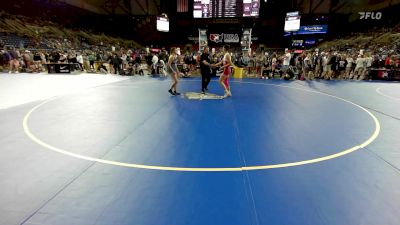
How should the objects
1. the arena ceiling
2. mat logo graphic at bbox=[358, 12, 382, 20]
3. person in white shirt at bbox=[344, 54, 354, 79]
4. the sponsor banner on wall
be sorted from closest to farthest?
person in white shirt at bbox=[344, 54, 354, 79]
mat logo graphic at bbox=[358, 12, 382, 20]
the sponsor banner on wall
the arena ceiling

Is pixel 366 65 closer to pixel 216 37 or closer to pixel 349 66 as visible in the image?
pixel 349 66

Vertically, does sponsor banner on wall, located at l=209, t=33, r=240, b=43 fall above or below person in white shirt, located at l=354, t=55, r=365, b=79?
above

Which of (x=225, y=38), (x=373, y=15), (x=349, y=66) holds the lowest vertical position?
(x=349, y=66)

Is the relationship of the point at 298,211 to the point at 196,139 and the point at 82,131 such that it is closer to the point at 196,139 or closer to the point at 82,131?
the point at 196,139

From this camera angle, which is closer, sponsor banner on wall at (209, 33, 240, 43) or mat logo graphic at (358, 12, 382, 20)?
mat logo graphic at (358, 12, 382, 20)

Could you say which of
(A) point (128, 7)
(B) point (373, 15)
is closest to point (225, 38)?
(A) point (128, 7)

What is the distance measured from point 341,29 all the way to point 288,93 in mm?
31118

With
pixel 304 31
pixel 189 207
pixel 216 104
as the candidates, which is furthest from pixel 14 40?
pixel 304 31

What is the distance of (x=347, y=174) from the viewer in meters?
3.90

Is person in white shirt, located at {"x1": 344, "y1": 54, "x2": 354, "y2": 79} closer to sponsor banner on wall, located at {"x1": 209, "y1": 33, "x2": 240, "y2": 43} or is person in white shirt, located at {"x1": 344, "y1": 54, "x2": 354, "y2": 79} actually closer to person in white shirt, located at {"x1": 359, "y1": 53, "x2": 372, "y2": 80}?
person in white shirt, located at {"x1": 359, "y1": 53, "x2": 372, "y2": 80}

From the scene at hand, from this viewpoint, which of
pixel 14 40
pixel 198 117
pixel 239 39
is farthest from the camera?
pixel 239 39

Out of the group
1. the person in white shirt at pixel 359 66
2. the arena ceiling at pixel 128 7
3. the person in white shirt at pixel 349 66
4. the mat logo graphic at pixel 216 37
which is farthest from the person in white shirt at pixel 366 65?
the arena ceiling at pixel 128 7

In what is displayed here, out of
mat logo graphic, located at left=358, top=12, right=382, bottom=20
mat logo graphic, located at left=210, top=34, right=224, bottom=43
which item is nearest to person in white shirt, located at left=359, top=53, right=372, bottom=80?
mat logo graphic, located at left=358, top=12, right=382, bottom=20

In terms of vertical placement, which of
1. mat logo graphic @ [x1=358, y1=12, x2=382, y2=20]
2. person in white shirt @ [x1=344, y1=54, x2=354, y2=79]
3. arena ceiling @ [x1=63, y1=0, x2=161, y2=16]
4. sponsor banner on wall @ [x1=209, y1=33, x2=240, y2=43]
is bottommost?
person in white shirt @ [x1=344, y1=54, x2=354, y2=79]
